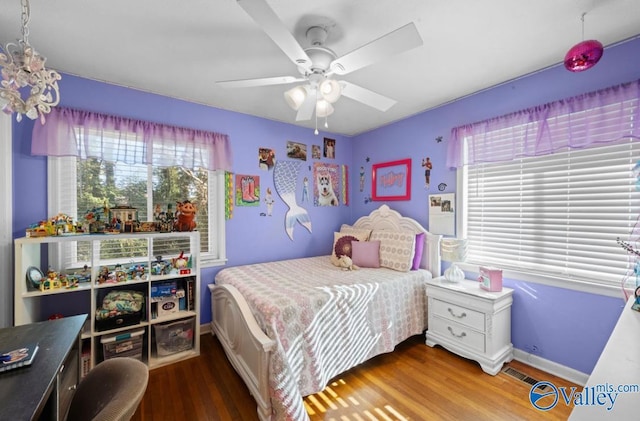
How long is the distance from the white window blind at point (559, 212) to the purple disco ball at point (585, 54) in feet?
2.38

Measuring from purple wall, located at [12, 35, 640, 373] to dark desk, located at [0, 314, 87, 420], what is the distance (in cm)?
149

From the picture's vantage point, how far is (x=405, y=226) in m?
3.10

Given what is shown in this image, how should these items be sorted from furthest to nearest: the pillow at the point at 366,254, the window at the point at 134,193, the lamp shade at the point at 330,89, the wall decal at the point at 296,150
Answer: the wall decal at the point at 296,150 < the pillow at the point at 366,254 < the window at the point at 134,193 < the lamp shade at the point at 330,89

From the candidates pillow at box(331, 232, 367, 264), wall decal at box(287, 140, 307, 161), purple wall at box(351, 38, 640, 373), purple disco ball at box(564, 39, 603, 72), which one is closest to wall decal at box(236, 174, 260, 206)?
wall decal at box(287, 140, 307, 161)

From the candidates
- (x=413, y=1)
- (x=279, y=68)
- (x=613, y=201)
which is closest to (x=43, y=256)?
(x=279, y=68)

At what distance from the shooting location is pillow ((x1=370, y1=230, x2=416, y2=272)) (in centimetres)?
273

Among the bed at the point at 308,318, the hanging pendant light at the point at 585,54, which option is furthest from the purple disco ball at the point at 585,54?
the bed at the point at 308,318

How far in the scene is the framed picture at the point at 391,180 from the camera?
10.5 ft

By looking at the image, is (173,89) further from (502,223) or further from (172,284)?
(502,223)

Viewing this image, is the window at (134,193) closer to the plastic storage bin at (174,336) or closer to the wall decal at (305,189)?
the plastic storage bin at (174,336)

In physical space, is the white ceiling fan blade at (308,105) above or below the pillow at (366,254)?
above

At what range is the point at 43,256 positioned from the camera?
6.91ft

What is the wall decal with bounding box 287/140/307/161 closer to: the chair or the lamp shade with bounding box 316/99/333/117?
the lamp shade with bounding box 316/99/333/117

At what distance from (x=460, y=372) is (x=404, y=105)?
2.60 metres
